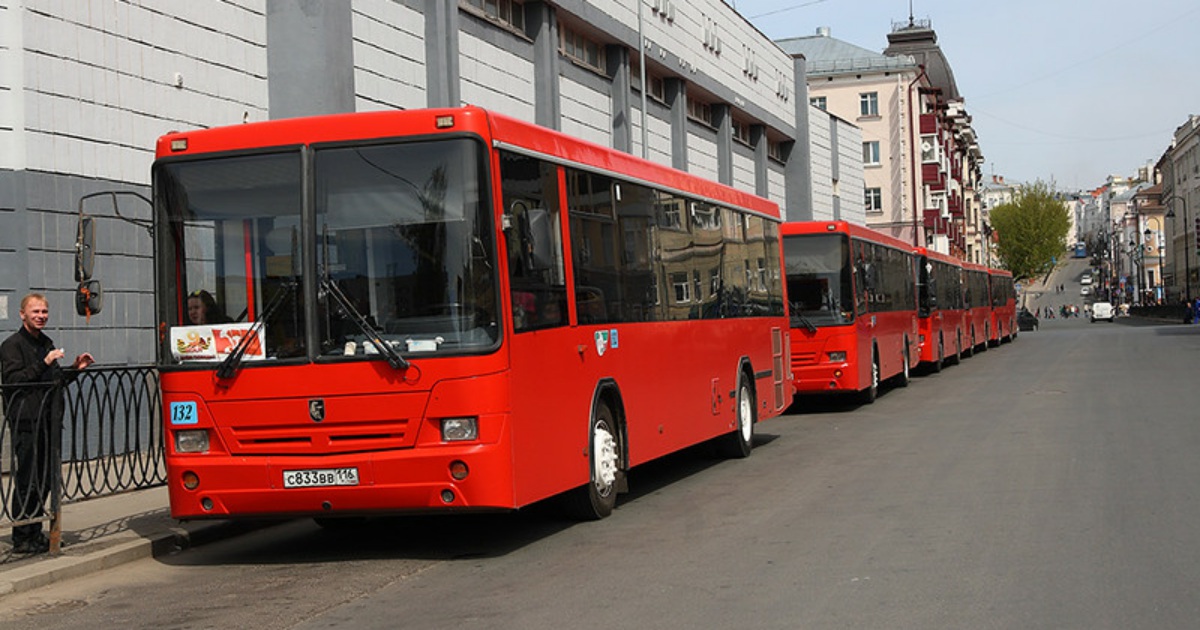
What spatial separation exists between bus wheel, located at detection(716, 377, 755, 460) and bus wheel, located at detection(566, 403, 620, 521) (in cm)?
425

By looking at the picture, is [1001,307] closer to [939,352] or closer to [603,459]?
[939,352]

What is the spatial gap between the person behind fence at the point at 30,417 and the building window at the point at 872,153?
256ft

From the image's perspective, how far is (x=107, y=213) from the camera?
16969 millimetres

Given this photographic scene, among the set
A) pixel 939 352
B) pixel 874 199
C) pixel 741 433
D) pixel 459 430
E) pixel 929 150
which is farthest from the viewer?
pixel 929 150

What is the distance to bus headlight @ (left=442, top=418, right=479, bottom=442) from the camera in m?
9.30

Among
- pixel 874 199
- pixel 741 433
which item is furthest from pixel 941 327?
pixel 874 199

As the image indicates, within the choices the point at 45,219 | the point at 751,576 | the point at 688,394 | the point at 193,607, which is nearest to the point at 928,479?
the point at 688,394

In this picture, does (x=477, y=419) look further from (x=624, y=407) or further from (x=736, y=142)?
(x=736, y=142)

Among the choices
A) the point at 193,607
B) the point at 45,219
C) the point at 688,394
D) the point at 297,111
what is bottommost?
the point at 193,607

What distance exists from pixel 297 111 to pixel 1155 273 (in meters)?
175

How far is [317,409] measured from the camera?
939 cm

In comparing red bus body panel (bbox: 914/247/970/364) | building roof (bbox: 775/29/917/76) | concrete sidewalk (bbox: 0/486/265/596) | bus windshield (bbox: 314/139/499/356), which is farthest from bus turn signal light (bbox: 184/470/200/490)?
building roof (bbox: 775/29/917/76)

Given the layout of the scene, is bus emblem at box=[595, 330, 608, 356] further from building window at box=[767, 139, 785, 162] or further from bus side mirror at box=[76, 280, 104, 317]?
building window at box=[767, 139, 785, 162]

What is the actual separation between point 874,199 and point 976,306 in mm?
39117
